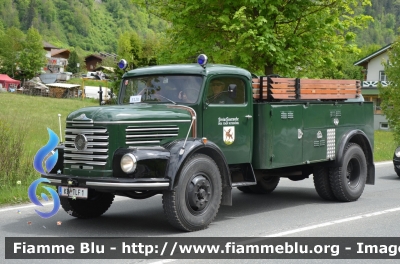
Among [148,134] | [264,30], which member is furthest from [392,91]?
[148,134]

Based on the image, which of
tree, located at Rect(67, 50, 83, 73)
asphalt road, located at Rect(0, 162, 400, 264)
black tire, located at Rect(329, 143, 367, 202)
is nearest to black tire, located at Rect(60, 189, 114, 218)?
asphalt road, located at Rect(0, 162, 400, 264)

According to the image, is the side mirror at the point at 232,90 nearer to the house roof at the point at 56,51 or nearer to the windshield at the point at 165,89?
the windshield at the point at 165,89

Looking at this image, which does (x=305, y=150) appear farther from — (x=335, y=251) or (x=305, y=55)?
(x=305, y=55)

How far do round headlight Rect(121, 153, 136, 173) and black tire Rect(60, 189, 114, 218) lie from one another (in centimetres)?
139

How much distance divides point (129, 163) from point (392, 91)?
24370mm

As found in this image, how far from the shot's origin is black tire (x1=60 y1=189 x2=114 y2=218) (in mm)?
9227

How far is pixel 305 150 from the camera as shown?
10320mm

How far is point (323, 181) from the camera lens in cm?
1120

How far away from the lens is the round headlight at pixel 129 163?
783 cm

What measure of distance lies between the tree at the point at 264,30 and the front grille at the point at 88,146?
9078 millimetres

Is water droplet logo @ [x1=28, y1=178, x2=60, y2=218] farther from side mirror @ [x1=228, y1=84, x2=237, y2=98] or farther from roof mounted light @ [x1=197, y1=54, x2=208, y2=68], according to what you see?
side mirror @ [x1=228, y1=84, x2=237, y2=98]

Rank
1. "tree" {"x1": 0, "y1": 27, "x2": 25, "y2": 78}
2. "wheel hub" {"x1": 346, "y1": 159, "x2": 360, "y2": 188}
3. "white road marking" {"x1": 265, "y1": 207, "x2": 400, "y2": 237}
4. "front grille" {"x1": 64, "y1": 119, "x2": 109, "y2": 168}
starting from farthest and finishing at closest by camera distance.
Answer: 1. "tree" {"x1": 0, "y1": 27, "x2": 25, "y2": 78}
2. "wheel hub" {"x1": 346, "y1": 159, "x2": 360, "y2": 188}
3. "white road marking" {"x1": 265, "y1": 207, "x2": 400, "y2": 237}
4. "front grille" {"x1": 64, "y1": 119, "x2": 109, "y2": 168}

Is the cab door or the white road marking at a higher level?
the cab door

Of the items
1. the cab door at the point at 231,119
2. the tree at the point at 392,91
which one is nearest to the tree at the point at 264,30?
the cab door at the point at 231,119
